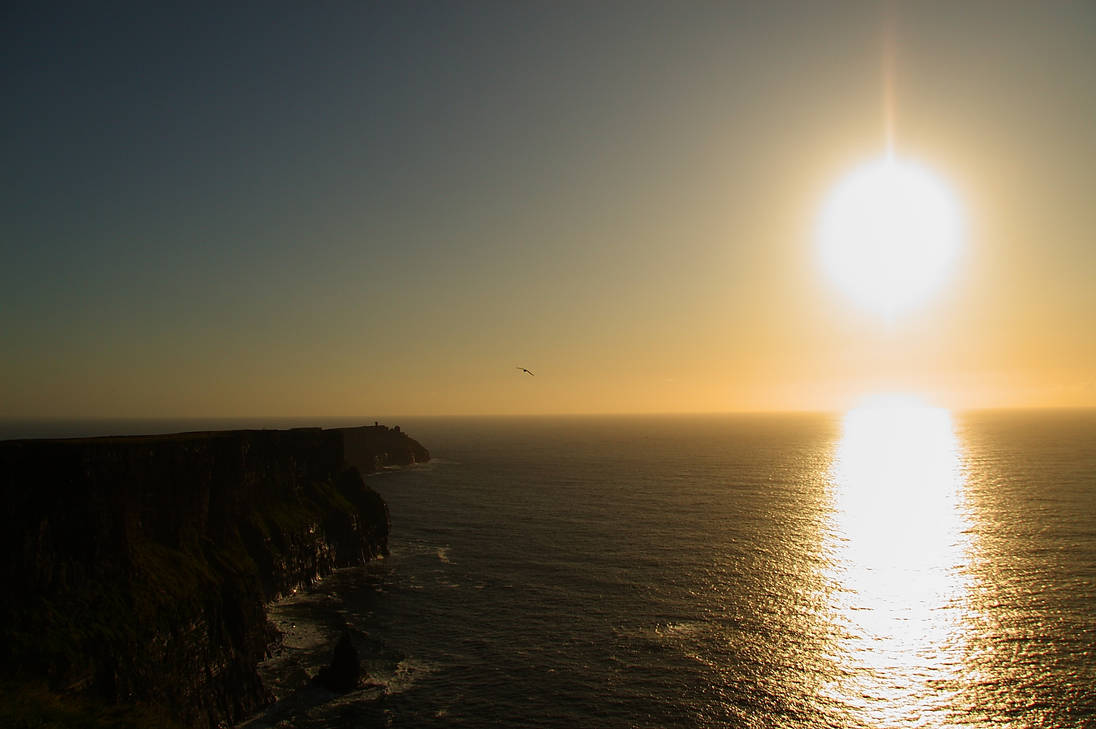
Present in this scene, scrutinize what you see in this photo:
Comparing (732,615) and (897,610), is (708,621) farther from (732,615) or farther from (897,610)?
(897,610)

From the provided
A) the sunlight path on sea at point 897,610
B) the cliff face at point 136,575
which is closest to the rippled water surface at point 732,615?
the sunlight path on sea at point 897,610

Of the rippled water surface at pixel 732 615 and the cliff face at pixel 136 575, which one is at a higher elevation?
the cliff face at pixel 136 575

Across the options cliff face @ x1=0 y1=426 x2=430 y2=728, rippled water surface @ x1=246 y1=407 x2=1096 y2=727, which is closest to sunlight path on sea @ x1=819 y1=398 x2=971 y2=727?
rippled water surface @ x1=246 y1=407 x2=1096 y2=727

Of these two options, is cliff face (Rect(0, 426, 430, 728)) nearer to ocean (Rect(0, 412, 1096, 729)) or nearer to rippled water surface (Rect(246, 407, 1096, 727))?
ocean (Rect(0, 412, 1096, 729))

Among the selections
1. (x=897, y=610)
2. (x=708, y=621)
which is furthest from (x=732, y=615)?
(x=897, y=610)

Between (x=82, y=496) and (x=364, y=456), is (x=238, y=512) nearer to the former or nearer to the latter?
(x=82, y=496)

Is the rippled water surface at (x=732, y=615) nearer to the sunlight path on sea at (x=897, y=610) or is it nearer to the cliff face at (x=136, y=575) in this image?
the sunlight path on sea at (x=897, y=610)
